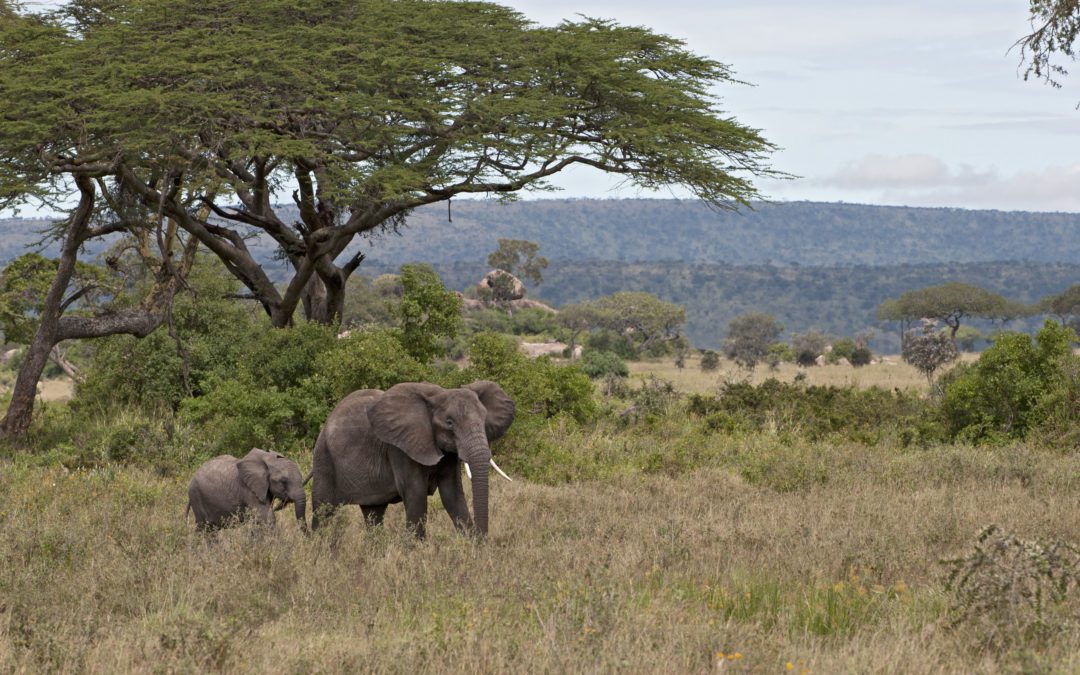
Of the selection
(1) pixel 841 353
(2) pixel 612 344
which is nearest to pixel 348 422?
(2) pixel 612 344

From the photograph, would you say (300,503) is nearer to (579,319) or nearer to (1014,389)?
(1014,389)

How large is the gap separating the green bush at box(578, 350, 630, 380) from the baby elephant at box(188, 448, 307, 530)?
31641 mm

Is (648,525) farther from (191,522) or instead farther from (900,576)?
(191,522)

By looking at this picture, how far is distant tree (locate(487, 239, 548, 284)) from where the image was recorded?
9725 cm

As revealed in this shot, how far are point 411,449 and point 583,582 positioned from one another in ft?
7.86

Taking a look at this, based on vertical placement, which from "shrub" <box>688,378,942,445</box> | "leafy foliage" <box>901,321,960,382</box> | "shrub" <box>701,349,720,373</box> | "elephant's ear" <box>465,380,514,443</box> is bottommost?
"shrub" <box>701,349,720,373</box>

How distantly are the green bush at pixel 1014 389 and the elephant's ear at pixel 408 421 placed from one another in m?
11.5

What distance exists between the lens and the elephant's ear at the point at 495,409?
407 inches

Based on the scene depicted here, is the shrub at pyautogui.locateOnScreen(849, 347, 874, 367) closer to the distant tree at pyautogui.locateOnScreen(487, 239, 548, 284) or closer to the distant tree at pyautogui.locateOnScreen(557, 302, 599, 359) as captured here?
the distant tree at pyautogui.locateOnScreen(557, 302, 599, 359)

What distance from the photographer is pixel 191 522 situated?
12.3 metres

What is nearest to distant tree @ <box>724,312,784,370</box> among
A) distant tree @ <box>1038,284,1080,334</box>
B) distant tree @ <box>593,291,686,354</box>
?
distant tree @ <box>593,291,686,354</box>

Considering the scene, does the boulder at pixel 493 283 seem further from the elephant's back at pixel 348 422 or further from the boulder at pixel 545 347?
the elephant's back at pixel 348 422

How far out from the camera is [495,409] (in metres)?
10.4

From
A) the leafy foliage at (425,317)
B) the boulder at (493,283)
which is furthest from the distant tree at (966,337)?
the leafy foliage at (425,317)
